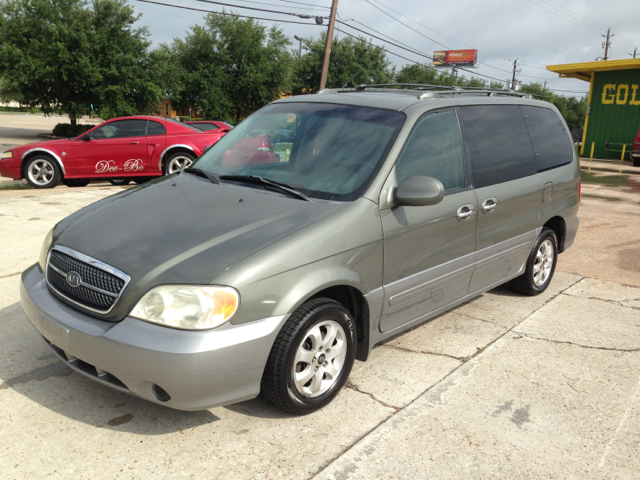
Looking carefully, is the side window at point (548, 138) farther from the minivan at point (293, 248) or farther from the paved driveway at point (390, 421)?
the paved driveway at point (390, 421)

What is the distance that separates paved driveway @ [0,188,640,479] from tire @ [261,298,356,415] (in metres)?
0.14

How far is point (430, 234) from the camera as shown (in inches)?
143

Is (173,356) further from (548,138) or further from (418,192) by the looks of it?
(548,138)

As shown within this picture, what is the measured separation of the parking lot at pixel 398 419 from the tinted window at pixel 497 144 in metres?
1.25

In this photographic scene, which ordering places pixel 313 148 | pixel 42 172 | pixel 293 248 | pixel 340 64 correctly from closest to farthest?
pixel 293 248
pixel 313 148
pixel 42 172
pixel 340 64

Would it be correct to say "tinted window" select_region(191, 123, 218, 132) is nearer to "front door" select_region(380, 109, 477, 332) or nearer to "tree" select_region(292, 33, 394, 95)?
"front door" select_region(380, 109, 477, 332)

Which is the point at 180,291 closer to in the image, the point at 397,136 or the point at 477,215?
the point at 397,136

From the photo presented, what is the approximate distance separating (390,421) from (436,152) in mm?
1813

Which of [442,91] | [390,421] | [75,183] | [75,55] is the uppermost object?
[75,55]

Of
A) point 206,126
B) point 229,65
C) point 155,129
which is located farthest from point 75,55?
point 155,129

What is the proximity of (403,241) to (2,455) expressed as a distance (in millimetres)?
2400

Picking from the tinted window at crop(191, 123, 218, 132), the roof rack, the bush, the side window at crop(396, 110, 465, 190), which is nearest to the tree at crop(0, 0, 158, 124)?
the bush

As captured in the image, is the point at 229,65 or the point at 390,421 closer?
the point at 390,421

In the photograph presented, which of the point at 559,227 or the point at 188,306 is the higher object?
the point at 559,227
